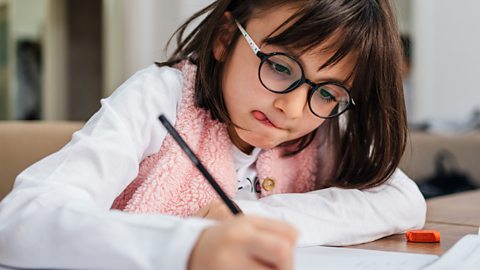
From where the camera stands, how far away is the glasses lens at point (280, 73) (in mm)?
784

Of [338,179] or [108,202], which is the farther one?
[338,179]

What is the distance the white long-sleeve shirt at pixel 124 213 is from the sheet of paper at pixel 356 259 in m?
0.05

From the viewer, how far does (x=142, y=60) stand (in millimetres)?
2838

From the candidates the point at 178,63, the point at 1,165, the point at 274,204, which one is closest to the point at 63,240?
the point at 274,204

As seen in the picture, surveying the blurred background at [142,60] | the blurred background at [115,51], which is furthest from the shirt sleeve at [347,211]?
the blurred background at [115,51]

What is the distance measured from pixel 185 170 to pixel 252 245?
1.49 feet

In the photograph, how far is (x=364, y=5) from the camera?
0.84 m

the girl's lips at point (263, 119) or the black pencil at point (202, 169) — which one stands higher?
Result: the black pencil at point (202, 169)

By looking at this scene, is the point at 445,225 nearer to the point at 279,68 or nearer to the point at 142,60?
the point at 279,68

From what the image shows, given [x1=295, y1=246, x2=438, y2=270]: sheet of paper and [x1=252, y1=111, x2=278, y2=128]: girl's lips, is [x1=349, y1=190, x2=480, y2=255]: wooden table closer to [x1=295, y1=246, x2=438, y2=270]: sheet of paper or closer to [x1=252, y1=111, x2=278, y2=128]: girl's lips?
[x1=295, y1=246, x2=438, y2=270]: sheet of paper

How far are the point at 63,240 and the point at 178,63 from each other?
460mm

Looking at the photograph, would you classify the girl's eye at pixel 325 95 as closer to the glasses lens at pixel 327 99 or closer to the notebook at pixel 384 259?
the glasses lens at pixel 327 99

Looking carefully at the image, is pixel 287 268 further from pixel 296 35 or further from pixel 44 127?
pixel 44 127

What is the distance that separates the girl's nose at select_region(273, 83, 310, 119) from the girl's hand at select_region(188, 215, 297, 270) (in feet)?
1.21
